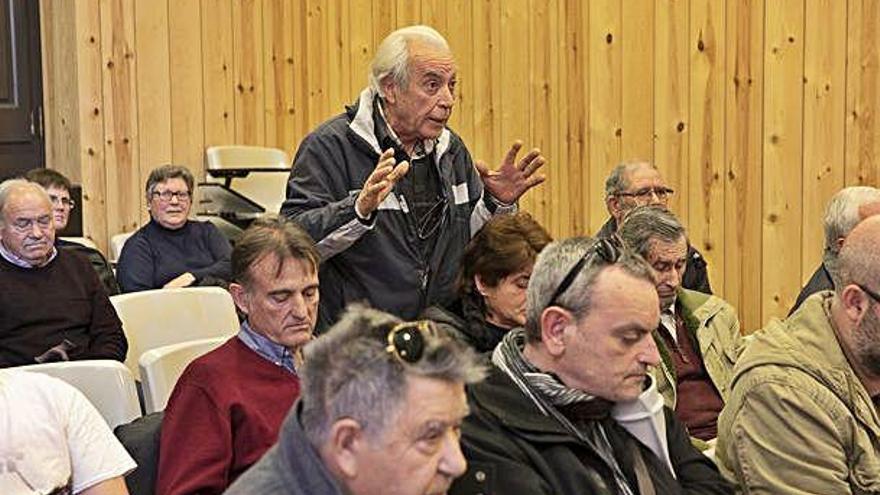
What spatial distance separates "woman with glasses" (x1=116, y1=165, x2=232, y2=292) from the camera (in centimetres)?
573

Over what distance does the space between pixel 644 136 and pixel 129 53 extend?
8.07 ft

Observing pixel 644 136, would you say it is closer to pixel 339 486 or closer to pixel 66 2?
pixel 66 2

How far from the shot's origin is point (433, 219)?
11.5ft

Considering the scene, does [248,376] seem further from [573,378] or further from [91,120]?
[91,120]

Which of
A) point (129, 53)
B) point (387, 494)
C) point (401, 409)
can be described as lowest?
point (387, 494)

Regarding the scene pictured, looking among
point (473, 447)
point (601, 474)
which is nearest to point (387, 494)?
point (473, 447)

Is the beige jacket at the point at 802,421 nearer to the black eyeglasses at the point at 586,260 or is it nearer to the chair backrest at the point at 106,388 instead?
the black eyeglasses at the point at 586,260

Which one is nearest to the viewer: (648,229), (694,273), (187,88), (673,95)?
(648,229)

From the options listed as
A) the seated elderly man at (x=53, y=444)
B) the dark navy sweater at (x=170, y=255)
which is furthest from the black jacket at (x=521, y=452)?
the dark navy sweater at (x=170, y=255)

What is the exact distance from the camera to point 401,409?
1693 millimetres

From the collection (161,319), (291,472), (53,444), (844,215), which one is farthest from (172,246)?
(291,472)

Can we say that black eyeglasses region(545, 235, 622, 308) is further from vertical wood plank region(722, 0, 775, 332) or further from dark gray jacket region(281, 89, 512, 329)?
vertical wood plank region(722, 0, 775, 332)

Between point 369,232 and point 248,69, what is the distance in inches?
140

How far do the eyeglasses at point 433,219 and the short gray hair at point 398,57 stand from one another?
0.33 meters
